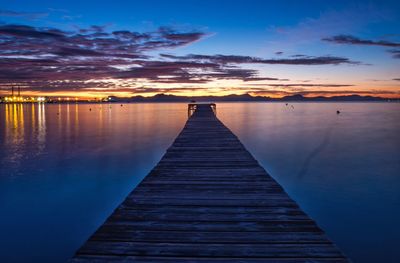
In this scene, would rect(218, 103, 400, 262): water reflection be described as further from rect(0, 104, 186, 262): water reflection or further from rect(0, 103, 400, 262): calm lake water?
rect(0, 104, 186, 262): water reflection

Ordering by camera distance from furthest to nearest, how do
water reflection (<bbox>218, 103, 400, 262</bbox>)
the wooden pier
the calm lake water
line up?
water reflection (<bbox>218, 103, 400, 262</bbox>), the calm lake water, the wooden pier

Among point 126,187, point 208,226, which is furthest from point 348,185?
point 208,226

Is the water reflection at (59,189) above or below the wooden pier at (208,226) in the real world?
below

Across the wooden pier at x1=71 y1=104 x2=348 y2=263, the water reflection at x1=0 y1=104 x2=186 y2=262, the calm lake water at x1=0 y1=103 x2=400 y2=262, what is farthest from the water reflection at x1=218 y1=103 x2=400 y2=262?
the water reflection at x1=0 y1=104 x2=186 y2=262

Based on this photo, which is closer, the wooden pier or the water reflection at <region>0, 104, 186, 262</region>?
the wooden pier

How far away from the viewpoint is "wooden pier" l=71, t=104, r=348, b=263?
342cm

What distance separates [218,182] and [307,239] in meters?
2.83

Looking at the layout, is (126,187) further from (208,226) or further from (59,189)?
(208,226)

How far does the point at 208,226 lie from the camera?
4.15 m

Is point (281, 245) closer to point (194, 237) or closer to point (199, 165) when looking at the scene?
point (194, 237)

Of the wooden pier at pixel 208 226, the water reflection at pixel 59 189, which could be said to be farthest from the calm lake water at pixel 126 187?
the wooden pier at pixel 208 226

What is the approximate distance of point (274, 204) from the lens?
5055mm

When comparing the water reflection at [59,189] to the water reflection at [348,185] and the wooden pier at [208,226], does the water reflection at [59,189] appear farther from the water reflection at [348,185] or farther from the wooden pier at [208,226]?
the water reflection at [348,185]

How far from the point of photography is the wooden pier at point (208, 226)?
3.42 metres
